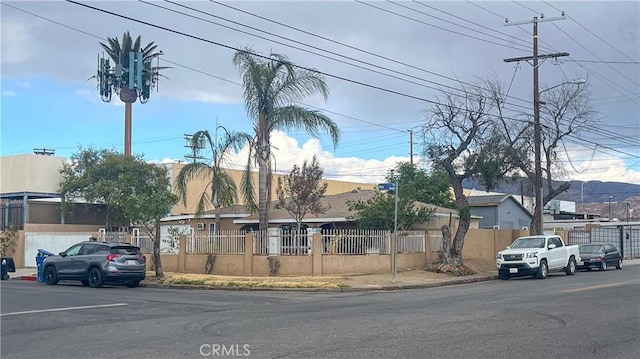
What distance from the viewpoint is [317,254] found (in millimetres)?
27094

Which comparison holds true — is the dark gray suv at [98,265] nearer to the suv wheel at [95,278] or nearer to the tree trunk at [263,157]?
the suv wheel at [95,278]

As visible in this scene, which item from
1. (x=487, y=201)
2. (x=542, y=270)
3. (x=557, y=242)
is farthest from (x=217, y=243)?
(x=487, y=201)

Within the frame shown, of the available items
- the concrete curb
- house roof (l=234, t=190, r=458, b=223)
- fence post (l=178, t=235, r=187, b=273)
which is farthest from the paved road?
house roof (l=234, t=190, r=458, b=223)

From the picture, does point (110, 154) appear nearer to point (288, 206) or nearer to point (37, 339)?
point (288, 206)

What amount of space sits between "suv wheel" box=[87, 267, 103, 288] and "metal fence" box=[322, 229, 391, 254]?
818 centimetres

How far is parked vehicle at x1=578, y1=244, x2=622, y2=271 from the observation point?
34969mm

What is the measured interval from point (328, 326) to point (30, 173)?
39.0m

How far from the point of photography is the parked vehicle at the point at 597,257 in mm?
34969

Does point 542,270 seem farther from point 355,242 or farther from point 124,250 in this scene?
point 124,250

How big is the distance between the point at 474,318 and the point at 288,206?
56.5ft

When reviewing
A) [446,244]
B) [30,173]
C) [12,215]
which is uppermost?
[30,173]

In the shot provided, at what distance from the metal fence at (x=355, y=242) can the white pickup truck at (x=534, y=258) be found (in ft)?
15.7

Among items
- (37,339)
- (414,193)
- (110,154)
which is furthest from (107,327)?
(414,193)

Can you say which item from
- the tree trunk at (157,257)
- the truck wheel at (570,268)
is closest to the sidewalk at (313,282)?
the tree trunk at (157,257)
